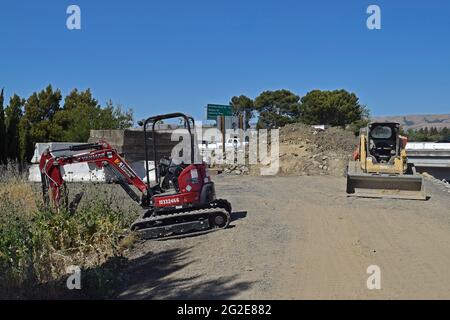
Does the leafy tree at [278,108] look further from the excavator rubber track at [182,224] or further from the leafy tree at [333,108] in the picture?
the excavator rubber track at [182,224]

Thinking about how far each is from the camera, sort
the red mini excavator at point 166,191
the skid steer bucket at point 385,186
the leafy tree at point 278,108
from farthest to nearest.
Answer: the leafy tree at point 278,108 → the skid steer bucket at point 385,186 → the red mini excavator at point 166,191

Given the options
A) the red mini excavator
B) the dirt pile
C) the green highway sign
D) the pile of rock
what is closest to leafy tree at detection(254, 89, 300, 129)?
the green highway sign

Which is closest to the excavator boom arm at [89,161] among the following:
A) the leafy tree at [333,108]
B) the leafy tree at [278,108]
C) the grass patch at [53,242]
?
the grass patch at [53,242]

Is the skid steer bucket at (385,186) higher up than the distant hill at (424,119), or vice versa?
the distant hill at (424,119)

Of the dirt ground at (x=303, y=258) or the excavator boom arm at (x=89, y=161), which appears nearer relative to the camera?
the dirt ground at (x=303, y=258)

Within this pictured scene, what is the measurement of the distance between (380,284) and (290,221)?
14.6 ft

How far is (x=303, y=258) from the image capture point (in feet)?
23.6

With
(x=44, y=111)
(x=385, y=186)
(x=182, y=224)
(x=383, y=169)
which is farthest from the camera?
(x=44, y=111)

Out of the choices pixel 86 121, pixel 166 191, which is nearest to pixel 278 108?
pixel 86 121

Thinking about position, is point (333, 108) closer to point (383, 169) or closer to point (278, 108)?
point (278, 108)

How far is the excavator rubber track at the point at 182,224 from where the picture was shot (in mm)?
9109

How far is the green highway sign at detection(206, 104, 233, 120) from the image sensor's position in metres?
32.3

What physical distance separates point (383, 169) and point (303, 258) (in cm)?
1059
